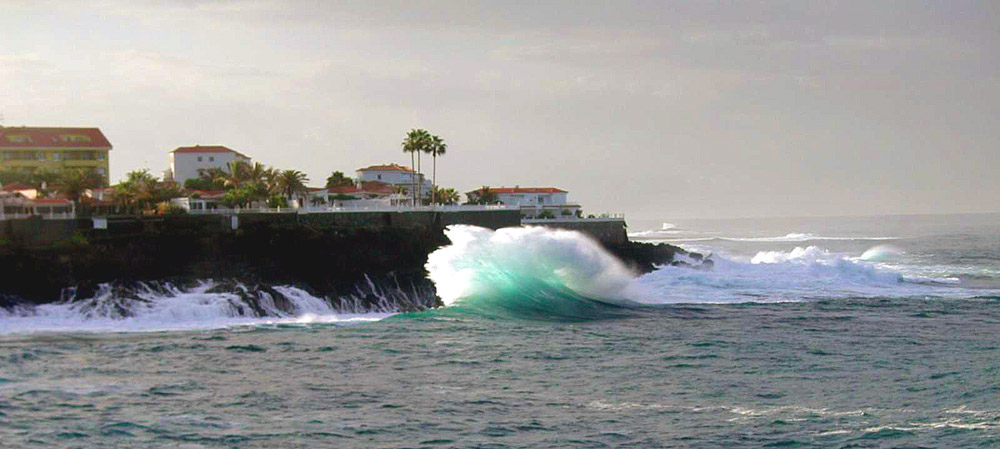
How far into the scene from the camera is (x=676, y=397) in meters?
21.4

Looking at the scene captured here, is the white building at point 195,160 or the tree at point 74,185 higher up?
the white building at point 195,160

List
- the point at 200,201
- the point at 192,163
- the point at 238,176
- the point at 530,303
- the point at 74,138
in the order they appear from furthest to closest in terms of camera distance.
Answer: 1. the point at 192,163
2. the point at 74,138
3. the point at 238,176
4. the point at 200,201
5. the point at 530,303

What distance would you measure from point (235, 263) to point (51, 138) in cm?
4325

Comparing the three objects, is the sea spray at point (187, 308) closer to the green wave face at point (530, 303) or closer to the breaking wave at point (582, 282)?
the green wave face at point (530, 303)

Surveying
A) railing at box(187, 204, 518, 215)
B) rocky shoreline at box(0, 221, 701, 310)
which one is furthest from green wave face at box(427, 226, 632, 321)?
railing at box(187, 204, 518, 215)

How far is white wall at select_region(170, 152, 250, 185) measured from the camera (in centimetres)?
8225

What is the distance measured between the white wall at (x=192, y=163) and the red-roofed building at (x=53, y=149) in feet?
21.8

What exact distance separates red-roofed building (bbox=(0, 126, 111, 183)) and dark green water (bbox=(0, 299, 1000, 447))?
49763mm

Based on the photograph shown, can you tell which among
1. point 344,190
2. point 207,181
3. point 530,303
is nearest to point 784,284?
point 530,303

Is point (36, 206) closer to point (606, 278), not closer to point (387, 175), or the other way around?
point (606, 278)

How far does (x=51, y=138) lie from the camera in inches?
2987

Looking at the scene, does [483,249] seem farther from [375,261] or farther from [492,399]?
[492,399]

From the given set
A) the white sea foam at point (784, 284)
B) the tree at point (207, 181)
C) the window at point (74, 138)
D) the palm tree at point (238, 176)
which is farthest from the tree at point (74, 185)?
the white sea foam at point (784, 284)

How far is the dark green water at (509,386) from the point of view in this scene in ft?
59.7
